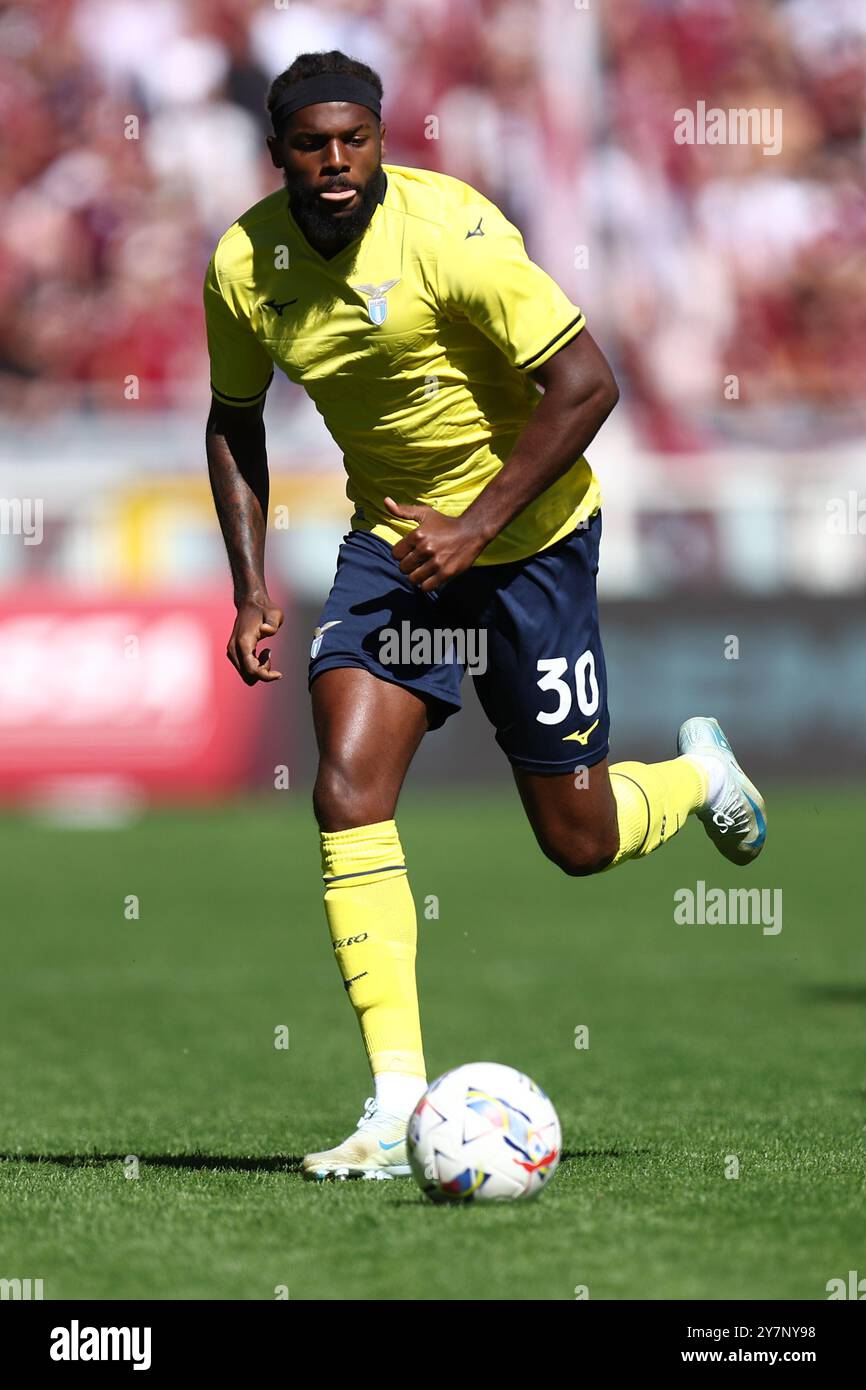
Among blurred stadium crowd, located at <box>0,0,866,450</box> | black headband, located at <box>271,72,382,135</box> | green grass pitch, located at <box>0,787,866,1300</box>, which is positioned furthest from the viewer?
blurred stadium crowd, located at <box>0,0,866,450</box>

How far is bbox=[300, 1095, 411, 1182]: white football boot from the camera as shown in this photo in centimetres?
454

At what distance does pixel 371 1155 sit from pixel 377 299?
1.84 m

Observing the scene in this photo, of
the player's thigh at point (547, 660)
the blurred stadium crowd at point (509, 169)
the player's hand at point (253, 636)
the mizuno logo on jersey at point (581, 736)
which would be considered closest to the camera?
the player's hand at point (253, 636)

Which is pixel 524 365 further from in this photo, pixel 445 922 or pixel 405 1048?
pixel 445 922

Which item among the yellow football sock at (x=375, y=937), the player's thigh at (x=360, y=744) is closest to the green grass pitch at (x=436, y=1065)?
the yellow football sock at (x=375, y=937)

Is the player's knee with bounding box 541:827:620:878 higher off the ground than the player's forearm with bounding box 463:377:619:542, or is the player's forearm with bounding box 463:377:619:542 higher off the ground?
the player's forearm with bounding box 463:377:619:542

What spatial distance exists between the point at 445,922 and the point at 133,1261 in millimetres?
7523

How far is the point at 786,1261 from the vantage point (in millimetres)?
3543

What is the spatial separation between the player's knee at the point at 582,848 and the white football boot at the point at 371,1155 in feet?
3.12

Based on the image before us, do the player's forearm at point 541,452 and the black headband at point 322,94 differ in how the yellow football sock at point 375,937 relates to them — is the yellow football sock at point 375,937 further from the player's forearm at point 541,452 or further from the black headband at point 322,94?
the black headband at point 322,94

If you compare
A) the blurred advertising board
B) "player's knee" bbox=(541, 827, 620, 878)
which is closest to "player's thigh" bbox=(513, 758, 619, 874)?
"player's knee" bbox=(541, 827, 620, 878)

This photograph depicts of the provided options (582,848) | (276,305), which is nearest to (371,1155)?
(582,848)

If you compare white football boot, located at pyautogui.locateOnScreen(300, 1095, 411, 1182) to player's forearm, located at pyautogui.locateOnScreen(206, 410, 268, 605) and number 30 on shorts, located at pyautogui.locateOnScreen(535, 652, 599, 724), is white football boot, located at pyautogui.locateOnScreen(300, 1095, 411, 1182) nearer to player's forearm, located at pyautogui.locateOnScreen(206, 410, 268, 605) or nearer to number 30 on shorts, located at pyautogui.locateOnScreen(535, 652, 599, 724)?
number 30 on shorts, located at pyautogui.locateOnScreen(535, 652, 599, 724)

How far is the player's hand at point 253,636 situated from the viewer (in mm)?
4914
